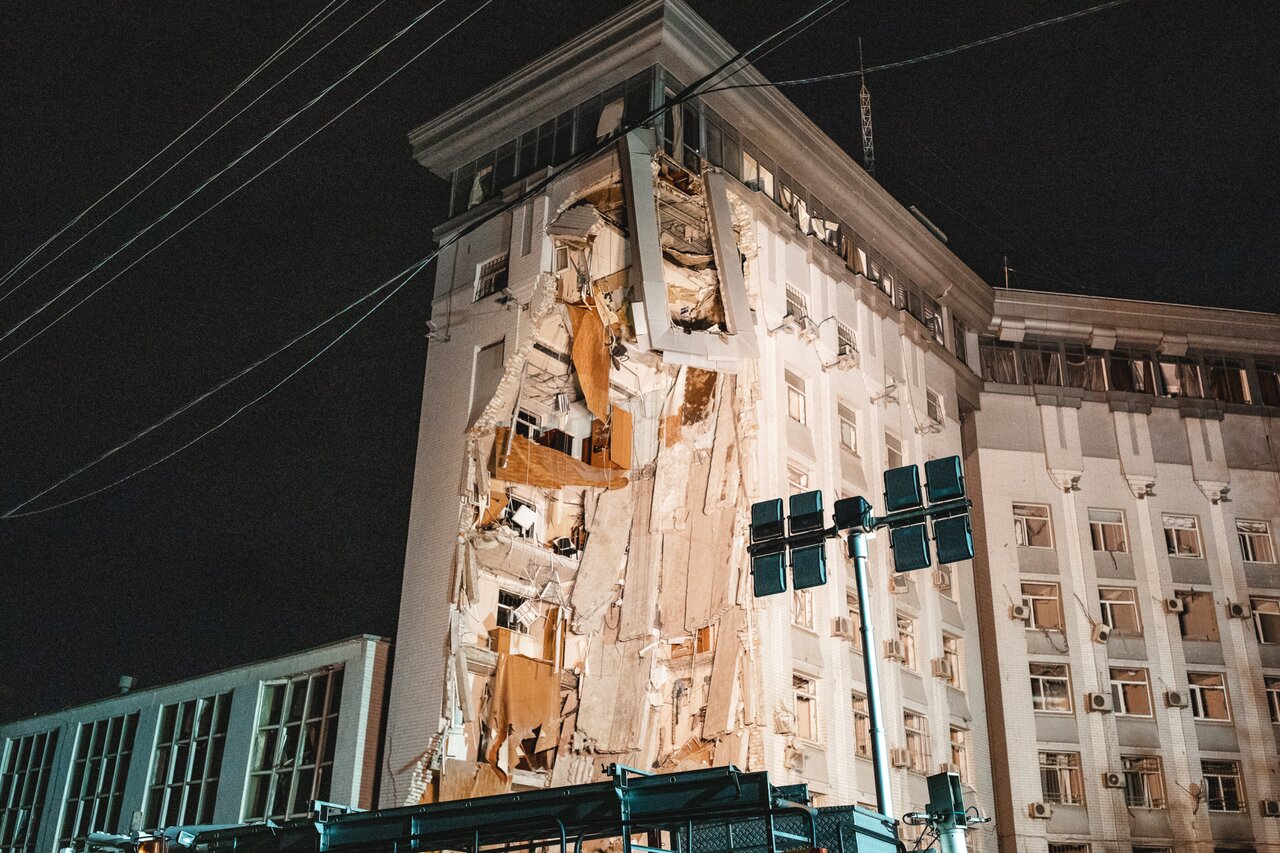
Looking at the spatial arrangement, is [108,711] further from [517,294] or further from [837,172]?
[837,172]

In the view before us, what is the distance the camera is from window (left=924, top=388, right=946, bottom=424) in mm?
40406

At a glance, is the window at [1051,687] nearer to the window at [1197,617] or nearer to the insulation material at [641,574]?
the window at [1197,617]

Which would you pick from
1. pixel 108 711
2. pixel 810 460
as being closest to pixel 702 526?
pixel 810 460

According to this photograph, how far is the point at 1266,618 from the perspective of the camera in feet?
136

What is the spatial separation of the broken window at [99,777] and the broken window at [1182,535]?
36090 millimetres

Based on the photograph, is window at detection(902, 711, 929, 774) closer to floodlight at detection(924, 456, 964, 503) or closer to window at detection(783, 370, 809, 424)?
window at detection(783, 370, 809, 424)

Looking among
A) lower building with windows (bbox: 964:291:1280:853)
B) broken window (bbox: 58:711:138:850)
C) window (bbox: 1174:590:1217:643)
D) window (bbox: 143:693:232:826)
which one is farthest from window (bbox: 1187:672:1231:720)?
broken window (bbox: 58:711:138:850)

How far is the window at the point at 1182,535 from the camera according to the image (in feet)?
138

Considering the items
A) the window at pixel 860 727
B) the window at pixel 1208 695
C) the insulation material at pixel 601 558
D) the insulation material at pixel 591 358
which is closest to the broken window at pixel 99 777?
the insulation material at pixel 601 558

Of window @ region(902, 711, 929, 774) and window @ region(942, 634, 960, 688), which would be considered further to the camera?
window @ region(942, 634, 960, 688)

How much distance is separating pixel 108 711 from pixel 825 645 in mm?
23360

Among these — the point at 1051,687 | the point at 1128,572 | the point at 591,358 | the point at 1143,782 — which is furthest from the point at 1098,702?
the point at 591,358

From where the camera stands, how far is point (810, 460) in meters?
33.4

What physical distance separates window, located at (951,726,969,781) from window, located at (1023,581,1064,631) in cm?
553
